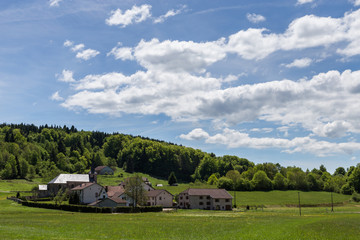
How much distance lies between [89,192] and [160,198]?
81.9ft

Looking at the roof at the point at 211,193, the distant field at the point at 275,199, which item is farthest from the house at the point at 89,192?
the distant field at the point at 275,199

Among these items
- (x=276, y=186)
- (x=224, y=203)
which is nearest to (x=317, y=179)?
(x=276, y=186)

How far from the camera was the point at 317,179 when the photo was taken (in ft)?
562

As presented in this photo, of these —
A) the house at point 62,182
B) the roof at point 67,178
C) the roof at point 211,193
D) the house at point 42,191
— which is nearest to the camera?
the roof at point 211,193

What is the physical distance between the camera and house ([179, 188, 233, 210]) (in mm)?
109000

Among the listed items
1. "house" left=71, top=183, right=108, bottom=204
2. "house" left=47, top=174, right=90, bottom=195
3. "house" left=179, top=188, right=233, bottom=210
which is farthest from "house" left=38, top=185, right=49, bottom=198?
"house" left=179, top=188, right=233, bottom=210

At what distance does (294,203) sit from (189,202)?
39467mm

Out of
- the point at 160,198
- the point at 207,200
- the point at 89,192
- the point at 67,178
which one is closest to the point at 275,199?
the point at 207,200

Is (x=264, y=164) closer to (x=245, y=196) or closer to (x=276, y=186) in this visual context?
(x=276, y=186)

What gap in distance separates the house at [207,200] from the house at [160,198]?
6.28 meters

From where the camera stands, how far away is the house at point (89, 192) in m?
104

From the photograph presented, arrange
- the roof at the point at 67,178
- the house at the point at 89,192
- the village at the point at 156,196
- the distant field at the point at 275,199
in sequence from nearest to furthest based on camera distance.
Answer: the village at the point at 156,196 → the house at the point at 89,192 → the distant field at the point at 275,199 → the roof at the point at 67,178

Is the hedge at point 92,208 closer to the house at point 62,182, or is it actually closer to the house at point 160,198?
the house at point 160,198

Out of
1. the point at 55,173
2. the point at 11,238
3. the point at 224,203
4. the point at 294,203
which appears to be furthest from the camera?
the point at 55,173
